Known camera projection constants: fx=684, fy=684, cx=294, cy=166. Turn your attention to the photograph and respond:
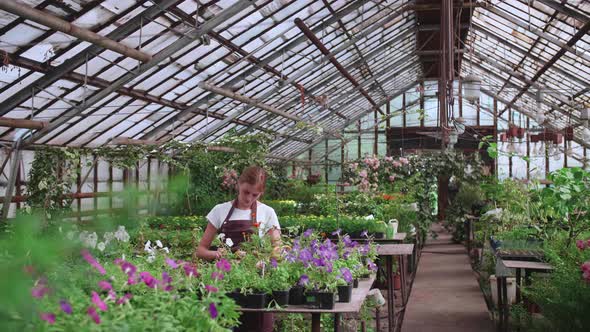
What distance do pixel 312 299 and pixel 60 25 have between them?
15.3 ft

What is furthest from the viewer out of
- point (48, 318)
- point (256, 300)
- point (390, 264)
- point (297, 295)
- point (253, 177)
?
point (390, 264)

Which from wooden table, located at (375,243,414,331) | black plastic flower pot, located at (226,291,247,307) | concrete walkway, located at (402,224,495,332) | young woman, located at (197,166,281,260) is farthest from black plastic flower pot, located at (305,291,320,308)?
concrete walkway, located at (402,224,495,332)

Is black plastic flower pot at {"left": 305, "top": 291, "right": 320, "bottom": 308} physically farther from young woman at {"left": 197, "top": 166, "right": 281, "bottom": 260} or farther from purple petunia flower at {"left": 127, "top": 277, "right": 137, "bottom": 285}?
purple petunia flower at {"left": 127, "top": 277, "right": 137, "bottom": 285}

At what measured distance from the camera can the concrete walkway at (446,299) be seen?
19.2 ft

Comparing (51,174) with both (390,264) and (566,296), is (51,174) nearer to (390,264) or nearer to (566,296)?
(390,264)

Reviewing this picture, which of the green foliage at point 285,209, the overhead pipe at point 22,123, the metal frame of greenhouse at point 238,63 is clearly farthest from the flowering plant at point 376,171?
the overhead pipe at point 22,123

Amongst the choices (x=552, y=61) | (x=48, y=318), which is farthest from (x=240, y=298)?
(x=552, y=61)

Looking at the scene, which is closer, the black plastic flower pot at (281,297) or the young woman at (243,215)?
the black plastic flower pot at (281,297)

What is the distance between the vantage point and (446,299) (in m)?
7.18

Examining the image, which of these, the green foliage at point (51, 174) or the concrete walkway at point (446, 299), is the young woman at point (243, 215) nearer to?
the concrete walkway at point (446, 299)

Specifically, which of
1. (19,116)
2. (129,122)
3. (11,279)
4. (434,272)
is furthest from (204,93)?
(11,279)

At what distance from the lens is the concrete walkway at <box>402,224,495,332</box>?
19.2 feet

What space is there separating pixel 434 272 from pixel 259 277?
6.70 metres

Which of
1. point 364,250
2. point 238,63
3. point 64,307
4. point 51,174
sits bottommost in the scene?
point 364,250
